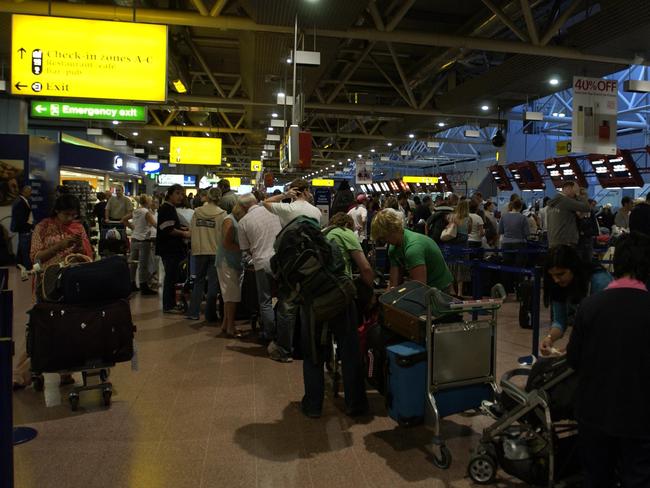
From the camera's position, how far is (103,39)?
6547mm

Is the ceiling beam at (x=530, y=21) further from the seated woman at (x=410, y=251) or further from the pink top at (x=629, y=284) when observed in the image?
the pink top at (x=629, y=284)

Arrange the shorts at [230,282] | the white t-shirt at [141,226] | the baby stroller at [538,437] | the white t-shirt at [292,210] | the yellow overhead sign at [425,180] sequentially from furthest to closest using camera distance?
1. the yellow overhead sign at [425,180]
2. the white t-shirt at [141,226]
3. the shorts at [230,282]
4. the white t-shirt at [292,210]
5. the baby stroller at [538,437]

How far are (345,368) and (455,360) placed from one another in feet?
2.97

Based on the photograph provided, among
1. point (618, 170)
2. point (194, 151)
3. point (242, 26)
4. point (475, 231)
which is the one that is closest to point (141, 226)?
point (242, 26)

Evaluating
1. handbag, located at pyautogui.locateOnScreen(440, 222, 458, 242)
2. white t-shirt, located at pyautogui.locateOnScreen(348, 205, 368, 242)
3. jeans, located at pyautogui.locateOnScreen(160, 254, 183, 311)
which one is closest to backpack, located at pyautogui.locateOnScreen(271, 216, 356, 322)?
jeans, located at pyautogui.locateOnScreen(160, 254, 183, 311)

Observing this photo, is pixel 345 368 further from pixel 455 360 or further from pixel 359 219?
pixel 359 219

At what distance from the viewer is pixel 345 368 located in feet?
12.9

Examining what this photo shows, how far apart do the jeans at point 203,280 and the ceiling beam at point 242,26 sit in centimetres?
377

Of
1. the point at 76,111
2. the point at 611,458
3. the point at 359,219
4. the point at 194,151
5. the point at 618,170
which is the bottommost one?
the point at 611,458

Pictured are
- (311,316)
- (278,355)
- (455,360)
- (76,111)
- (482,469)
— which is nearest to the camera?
(482,469)

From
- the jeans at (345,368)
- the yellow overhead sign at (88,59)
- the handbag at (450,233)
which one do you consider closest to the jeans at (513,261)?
the handbag at (450,233)

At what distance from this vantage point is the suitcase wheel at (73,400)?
4.02 metres

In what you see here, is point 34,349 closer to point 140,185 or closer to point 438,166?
point 140,185

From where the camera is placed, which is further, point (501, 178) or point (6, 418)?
point (501, 178)
